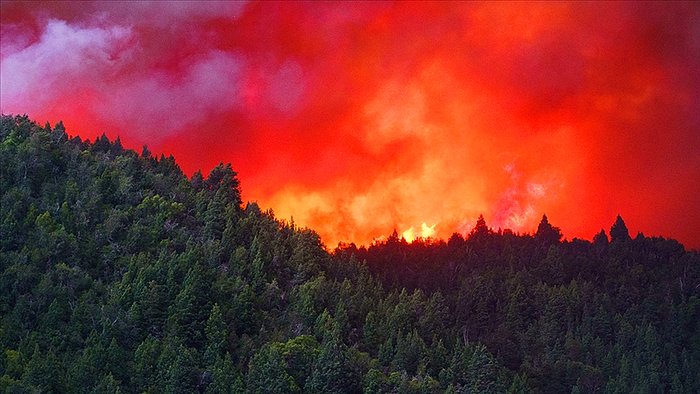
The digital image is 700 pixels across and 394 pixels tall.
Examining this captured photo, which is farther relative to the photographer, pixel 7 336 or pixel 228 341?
pixel 228 341

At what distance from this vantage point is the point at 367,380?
6988 inches

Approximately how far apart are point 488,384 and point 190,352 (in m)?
41.0

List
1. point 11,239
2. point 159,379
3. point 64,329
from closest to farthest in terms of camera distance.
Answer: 1. point 159,379
2. point 64,329
3. point 11,239

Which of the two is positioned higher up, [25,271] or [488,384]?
[25,271]

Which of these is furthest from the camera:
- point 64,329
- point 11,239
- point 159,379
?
point 11,239

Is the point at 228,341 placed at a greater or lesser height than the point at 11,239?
lesser

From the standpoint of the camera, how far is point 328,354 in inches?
7067

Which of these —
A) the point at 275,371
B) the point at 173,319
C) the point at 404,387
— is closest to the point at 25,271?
the point at 173,319

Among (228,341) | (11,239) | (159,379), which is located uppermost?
(11,239)

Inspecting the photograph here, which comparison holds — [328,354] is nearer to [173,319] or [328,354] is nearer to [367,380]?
[367,380]

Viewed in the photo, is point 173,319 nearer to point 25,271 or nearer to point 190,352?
point 190,352

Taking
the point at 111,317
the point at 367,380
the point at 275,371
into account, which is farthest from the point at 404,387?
the point at 111,317

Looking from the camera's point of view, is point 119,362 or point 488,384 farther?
point 488,384

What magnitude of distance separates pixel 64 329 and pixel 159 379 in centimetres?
1948
